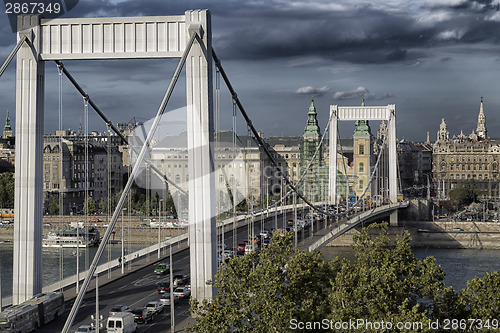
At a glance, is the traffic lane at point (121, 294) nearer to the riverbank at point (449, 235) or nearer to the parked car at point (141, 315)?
the parked car at point (141, 315)

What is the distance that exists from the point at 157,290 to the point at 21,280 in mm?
9078

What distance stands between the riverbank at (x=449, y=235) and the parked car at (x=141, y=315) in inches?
1131

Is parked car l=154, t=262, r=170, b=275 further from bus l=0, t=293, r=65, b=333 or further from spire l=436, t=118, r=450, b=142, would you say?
spire l=436, t=118, r=450, b=142

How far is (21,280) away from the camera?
40.7ft

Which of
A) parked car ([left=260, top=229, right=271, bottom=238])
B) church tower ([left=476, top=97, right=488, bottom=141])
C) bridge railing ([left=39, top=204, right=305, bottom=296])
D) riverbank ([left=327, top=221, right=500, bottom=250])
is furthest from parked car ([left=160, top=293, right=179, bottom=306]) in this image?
church tower ([left=476, top=97, right=488, bottom=141])

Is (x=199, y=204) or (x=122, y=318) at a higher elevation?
(x=199, y=204)

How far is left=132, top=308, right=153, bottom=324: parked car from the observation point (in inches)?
670

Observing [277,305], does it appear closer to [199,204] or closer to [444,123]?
[199,204]

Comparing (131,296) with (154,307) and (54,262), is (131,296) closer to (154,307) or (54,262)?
(154,307)

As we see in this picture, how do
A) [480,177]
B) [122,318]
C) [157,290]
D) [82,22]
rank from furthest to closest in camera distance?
[480,177], [157,290], [122,318], [82,22]

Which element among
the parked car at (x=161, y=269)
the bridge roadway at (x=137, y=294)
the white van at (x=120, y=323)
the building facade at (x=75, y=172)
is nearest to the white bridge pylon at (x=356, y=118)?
the bridge roadway at (x=137, y=294)

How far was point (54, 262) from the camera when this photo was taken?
3700 centimetres

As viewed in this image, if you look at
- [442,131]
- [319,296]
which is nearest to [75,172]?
[319,296]

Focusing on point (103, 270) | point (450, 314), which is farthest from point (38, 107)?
point (103, 270)
